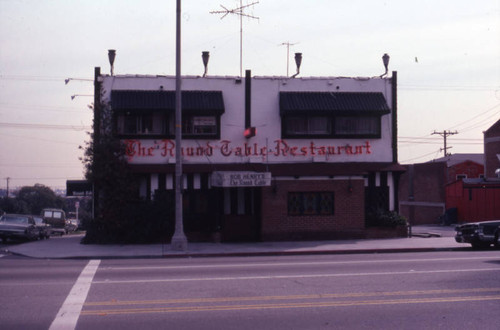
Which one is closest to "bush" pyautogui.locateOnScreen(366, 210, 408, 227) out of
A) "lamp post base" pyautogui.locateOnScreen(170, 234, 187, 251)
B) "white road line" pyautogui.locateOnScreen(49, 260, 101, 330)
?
"lamp post base" pyautogui.locateOnScreen(170, 234, 187, 251)

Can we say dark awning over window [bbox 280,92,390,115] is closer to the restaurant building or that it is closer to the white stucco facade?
the restaurant building

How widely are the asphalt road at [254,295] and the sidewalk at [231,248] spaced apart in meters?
3.55

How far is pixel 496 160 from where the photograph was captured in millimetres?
45656

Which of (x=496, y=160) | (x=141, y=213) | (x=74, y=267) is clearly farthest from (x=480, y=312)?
(x=496, y=160)

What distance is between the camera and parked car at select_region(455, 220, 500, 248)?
1920cm

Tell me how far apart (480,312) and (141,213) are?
15.5 meters

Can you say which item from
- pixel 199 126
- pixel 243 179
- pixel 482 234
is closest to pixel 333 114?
pixel 243 179

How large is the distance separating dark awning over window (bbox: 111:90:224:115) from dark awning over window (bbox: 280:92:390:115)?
2842mm

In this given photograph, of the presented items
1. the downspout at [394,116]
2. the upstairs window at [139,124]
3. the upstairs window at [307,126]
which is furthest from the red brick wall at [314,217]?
the upstairs window at [139,124]

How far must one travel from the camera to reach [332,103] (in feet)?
80.5

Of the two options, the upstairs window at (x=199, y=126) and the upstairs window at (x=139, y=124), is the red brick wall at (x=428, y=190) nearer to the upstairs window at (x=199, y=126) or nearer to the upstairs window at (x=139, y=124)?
the upstairs window at (x=199, y=126)

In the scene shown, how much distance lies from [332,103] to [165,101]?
22.9 feet

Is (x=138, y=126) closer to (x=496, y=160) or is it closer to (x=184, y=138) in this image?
(x=184, y=138)

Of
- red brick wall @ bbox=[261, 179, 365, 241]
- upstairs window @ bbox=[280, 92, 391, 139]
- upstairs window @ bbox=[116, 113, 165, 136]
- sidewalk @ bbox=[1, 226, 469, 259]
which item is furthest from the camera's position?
upstairs window @ bbox=[280, 92, 391, 139]
